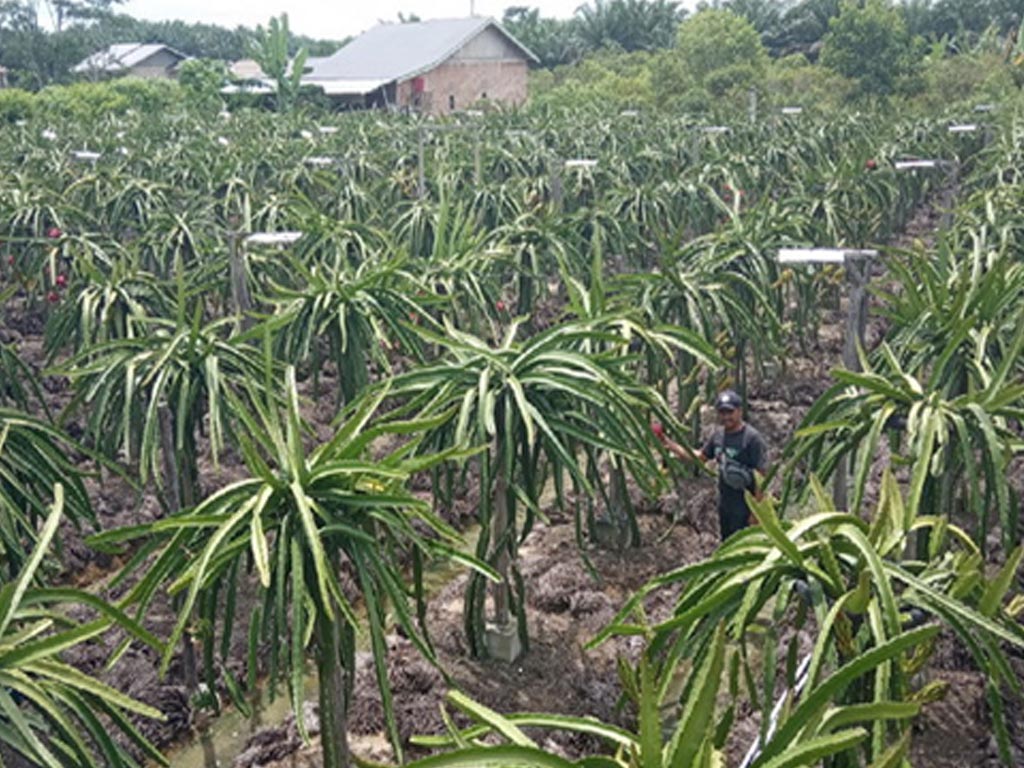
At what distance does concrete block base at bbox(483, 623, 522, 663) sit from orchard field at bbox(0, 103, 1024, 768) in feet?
0.08

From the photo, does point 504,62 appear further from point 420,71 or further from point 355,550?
point 355,550

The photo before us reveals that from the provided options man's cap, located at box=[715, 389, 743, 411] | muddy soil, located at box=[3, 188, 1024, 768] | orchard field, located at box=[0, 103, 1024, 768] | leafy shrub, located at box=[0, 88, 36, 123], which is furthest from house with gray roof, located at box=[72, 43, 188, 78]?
man's cap, located at box=[715, 389, 743, 411]

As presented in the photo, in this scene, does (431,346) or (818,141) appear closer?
(431,346)

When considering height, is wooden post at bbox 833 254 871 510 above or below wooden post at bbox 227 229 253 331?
below

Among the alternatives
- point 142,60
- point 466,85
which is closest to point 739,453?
point 466,85

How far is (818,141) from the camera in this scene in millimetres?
17172

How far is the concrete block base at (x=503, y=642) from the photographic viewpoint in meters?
5.23

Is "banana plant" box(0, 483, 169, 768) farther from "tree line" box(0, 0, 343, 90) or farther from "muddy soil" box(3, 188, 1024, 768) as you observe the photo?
"tree line" box(0, 0, 343, 90)

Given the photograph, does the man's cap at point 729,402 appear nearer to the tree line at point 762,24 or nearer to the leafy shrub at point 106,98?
the leafy shrub at point 106,98

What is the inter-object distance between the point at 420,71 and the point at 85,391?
3274 cm

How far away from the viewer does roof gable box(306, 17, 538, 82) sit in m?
36.9

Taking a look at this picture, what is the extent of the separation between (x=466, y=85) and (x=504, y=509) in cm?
3439

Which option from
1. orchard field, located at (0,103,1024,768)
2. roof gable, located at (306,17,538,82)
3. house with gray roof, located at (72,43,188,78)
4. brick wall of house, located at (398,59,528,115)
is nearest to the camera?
orchard field, located at (0,103,1024,768)

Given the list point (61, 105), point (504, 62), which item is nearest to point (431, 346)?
point (61, 105)
